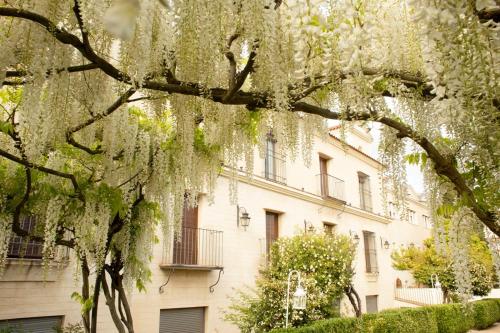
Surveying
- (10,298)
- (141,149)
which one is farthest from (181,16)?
(10,298)

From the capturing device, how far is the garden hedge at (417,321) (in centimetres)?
764

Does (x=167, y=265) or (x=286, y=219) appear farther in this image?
(x=286, y=219)

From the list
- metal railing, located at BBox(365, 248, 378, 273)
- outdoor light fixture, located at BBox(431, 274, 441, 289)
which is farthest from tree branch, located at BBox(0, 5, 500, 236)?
outdoor light fixture, located at BBox(431, 274, 441, 289)

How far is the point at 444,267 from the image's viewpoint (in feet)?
52.7

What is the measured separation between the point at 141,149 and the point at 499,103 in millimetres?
3175

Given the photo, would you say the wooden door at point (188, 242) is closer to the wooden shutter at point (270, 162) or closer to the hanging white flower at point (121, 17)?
the wooden shutter at point (270, 162)

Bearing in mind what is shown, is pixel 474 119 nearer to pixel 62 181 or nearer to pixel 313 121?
pixel 313 121

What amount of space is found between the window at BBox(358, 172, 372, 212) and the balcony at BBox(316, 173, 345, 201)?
1907 millimetres

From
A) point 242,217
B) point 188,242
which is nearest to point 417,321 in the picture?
Answer: point 242,217

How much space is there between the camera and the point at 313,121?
3.93 m

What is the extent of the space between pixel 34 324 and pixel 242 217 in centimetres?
482

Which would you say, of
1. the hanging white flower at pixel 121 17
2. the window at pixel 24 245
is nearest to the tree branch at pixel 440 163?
the hanging white flower at pixel 121 17

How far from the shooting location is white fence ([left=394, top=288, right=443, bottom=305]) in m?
16.6

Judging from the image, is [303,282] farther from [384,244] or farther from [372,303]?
[384,244]
